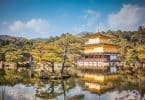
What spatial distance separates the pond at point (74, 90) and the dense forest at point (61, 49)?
150 centimetres

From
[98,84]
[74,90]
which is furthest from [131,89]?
[74,90]

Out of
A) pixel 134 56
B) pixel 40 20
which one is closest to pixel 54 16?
pixel 40 20

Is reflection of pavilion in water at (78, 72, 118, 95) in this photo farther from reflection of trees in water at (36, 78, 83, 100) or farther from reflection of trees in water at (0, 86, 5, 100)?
reflection of trees in water at (0, 86, 5, 100)

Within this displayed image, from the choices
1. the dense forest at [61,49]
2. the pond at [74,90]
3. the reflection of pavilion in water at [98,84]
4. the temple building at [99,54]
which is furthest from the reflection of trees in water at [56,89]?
the temple building at [99,54]

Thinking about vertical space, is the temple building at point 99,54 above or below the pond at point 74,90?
above

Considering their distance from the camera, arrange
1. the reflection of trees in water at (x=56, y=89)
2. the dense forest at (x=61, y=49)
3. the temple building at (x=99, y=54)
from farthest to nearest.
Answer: the temple building at (x=99, y=54) < the dense forest at (x=61, y=49) < the reflection of trees in water at (x=56, y=89)

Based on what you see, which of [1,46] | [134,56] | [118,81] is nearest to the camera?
[118,81]

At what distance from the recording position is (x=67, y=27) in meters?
9.91

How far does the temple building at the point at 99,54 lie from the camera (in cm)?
1232

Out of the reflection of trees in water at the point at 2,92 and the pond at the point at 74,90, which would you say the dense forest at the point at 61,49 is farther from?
the reflection of trees in water at the point at 2,92

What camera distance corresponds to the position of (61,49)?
10492 millimetres

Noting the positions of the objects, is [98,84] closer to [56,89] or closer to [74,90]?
[74,90]

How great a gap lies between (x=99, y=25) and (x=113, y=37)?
3.59 metres

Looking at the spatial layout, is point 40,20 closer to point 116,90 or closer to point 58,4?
point 58,4
